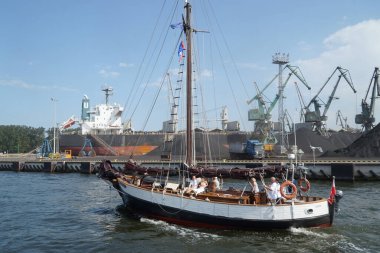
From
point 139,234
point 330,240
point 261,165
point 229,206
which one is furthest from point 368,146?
point 139,234

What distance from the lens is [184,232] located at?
76.6ft

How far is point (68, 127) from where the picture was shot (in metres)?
108

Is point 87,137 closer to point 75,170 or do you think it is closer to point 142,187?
point 75,170

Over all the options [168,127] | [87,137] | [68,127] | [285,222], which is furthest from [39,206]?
[68,127]

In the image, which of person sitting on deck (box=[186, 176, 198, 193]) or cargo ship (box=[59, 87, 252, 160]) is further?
cargo ship (box=[59, 87, 252, 160])

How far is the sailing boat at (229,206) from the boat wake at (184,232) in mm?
506

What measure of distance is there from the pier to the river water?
10.6 meters

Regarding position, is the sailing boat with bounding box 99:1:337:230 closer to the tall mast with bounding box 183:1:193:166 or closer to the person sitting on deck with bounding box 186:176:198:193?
the person sitting on deck with bounding box 186:176:198:193

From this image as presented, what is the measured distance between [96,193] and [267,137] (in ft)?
206

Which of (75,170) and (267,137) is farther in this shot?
(267,137)

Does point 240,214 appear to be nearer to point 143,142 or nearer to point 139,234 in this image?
point 139,234

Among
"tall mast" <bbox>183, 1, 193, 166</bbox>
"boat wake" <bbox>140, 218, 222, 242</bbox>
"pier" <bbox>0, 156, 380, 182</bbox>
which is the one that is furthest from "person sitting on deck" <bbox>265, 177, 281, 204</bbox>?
"pier" <bbox>0, 156, 380, 182</bbox>

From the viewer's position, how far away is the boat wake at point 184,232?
22.0 metres

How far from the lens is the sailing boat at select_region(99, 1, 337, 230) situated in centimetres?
2242
